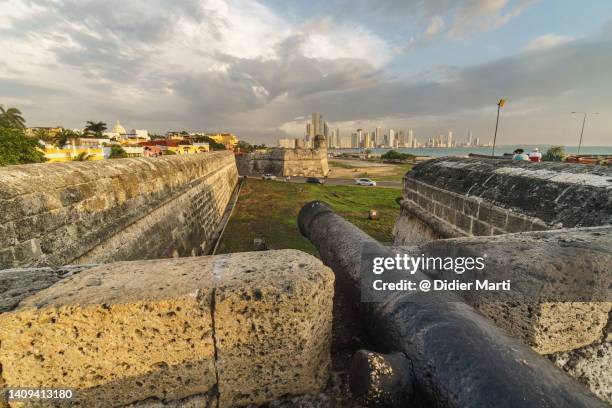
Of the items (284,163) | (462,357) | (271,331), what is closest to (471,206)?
(462,357)

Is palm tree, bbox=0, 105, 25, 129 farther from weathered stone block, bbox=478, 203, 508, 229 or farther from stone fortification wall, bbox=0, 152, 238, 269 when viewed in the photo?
weathered stone block, bbox=478, 203, 508, 229

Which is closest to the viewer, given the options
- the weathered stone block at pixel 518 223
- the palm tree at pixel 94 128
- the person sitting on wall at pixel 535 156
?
the weathered stone block at pixel 518 223

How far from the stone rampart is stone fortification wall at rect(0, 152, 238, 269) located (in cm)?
175

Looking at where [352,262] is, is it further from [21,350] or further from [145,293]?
[21,350]

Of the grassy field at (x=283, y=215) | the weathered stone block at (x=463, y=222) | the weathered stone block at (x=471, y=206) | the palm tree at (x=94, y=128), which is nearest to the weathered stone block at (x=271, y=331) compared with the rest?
the weathered stone block at (x=471, y=206)

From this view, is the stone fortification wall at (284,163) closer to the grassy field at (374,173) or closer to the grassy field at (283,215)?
the grassy field at (374,173)

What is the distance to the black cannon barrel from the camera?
0.83 m

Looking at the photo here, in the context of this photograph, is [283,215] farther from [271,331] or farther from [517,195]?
[271,331]

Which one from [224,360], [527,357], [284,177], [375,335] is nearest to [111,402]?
[224,360]

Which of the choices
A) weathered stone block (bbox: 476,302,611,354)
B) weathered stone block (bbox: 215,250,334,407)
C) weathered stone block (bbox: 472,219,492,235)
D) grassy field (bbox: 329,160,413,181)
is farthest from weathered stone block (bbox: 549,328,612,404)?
grassy field (bbox: 329,160,413,181)

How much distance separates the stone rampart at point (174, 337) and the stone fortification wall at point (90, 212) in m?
1.75

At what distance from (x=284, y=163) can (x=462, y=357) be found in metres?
32.7

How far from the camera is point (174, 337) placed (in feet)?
3.49

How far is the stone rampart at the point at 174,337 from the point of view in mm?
1008
